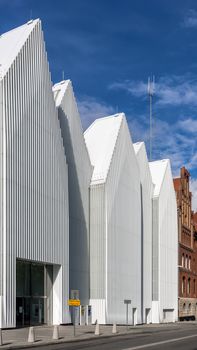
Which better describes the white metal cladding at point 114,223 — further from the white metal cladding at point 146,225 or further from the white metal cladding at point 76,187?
the white metal cladding at point 146,225

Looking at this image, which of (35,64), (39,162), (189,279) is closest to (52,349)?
(39,162)

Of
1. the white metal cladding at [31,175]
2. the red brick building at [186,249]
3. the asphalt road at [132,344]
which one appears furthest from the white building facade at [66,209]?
the red brick building at [186,249]

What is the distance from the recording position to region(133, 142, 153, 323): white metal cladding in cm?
6303

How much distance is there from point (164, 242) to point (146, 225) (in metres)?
4.89

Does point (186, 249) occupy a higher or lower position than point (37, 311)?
higher

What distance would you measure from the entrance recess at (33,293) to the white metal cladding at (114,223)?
7361 millimetres

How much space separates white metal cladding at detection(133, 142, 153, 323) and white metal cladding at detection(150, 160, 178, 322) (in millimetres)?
1200

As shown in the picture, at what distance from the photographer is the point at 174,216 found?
240 feet

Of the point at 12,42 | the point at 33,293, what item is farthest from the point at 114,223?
the point at 12,42

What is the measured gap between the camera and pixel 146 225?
6469cm

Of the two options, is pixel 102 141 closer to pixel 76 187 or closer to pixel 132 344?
pixel 76 187

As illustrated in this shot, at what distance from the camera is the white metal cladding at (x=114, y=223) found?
167 ft

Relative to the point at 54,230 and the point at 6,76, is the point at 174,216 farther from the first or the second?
the point at 6,76

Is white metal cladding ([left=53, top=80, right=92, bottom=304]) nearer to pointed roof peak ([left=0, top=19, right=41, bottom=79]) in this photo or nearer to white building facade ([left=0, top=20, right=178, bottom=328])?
white building facade ([left=0, top=20, right=178, bottom=328])
